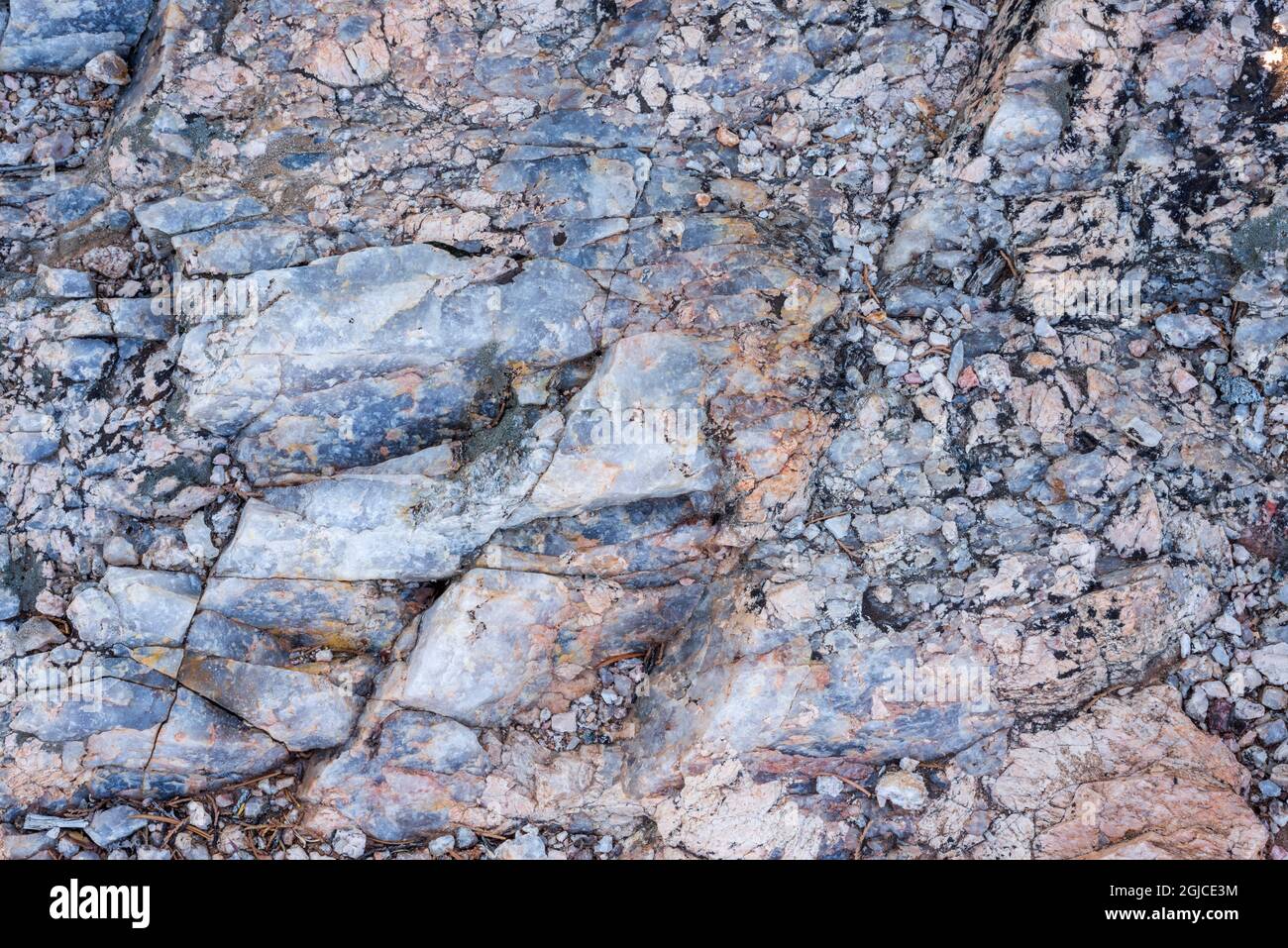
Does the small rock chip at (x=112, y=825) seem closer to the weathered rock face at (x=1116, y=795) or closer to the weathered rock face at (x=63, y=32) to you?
the weathered rock face at (x=1116, y=795)

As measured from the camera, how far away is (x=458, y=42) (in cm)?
397

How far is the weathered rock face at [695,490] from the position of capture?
3.34m

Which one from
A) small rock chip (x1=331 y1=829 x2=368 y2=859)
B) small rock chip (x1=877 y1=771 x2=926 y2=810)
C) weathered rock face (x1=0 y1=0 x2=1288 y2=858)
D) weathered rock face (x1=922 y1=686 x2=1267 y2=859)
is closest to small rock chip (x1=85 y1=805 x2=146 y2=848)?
weathered rock face (x1=0 y1=0 x2=1288 y2=858)

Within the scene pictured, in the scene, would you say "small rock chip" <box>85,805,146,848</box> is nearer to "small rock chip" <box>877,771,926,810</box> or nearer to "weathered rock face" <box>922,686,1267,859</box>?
"small rock chip" <box>877,771,926,810</box>

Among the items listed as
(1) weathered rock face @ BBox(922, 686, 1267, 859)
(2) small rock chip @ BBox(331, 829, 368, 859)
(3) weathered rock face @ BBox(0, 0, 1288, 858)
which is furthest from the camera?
(2) small rock chip @ BBox(331, 829, 368, 859)

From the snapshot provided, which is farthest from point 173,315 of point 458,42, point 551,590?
point 551,590

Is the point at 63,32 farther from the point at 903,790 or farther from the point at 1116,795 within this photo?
the point at 1116,795

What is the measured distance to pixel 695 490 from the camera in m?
3.48

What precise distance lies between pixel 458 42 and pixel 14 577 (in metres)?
3.03

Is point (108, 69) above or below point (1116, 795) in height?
above

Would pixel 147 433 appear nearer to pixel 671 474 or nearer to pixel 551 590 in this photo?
pixel 551 590

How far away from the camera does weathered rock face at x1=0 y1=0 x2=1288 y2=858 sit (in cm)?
334

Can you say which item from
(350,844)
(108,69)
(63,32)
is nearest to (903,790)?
(350,844)

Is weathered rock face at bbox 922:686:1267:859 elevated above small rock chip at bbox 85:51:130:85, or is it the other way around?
small rock chip at bbox 85:51:130:85
